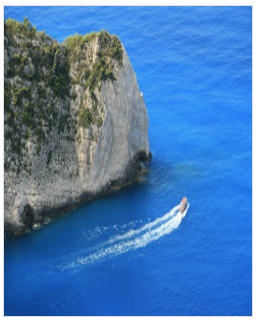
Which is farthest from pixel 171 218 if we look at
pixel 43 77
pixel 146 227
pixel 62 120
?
pixel 43 77

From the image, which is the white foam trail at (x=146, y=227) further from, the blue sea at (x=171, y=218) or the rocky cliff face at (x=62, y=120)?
the rocky cliff face at (x=62, y=120)

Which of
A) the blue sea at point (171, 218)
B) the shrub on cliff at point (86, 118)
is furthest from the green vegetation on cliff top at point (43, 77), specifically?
the blue sea at point (171, 218)

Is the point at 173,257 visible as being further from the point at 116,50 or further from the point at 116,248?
the point at 116,50

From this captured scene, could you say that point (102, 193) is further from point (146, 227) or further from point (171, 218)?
point (171, 218)

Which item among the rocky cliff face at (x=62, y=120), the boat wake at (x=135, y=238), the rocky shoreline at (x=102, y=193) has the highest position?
the rocky cliff face at (x=62, y=120)

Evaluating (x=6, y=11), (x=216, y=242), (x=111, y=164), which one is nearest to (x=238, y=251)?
(x=216, y=242)
